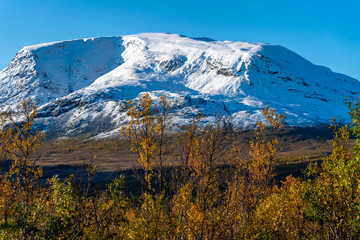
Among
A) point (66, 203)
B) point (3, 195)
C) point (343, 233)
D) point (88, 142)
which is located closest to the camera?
point (66, 203)

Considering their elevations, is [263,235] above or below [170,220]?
below

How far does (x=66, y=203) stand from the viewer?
43.4ft

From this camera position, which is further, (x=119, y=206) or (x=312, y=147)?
(x=312, y=147)

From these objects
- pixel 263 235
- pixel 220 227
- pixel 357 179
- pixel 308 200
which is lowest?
pixel 263 235

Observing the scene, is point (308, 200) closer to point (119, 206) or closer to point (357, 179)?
point (357, 179)

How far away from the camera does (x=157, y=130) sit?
748 inches

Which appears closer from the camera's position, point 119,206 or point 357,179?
point 357,179

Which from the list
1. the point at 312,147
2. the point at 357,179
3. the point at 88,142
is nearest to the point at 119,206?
the point at 357,179

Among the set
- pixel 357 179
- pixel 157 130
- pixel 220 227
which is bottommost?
pixel 220 227

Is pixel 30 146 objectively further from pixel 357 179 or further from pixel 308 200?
pixel 357 179

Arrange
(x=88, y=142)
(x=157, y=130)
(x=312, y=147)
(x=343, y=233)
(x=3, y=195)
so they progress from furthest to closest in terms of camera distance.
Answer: (x=88, y=142)
(x=312, y=147)
(x=3, y=195)
(x=157, y=130)
(x=343, y=233)

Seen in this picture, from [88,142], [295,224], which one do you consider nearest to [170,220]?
[295,224]

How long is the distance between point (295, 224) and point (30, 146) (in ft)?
63.1

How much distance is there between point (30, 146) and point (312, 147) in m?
167
